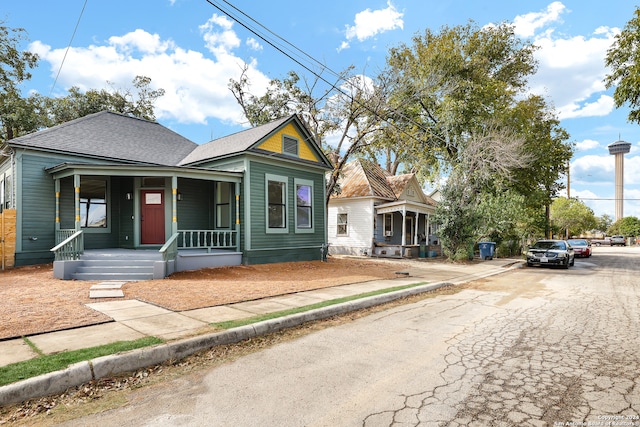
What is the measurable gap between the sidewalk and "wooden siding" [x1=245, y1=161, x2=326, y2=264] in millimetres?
6024

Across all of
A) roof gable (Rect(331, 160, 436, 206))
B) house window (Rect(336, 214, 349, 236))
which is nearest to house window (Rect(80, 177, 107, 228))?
roof gable (Rect(331, 160, 436, 206))

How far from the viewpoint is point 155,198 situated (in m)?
14.1

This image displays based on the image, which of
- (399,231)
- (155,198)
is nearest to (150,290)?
(155,198)

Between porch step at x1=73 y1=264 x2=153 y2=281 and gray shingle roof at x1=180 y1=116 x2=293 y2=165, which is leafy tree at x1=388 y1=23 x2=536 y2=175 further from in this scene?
porch step at x1=73 y1=264 x2=153 y2=281

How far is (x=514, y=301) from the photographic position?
8.50 m

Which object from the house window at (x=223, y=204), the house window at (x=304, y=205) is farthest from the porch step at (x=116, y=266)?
the house window at (x=304, y=205)

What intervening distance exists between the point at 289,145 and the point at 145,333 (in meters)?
12.1

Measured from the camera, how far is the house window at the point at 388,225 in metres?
24.6

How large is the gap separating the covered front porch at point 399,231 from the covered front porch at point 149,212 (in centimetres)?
1097

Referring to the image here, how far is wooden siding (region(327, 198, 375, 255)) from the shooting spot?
2297cm

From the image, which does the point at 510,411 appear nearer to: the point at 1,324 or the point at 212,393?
the point at 212,393

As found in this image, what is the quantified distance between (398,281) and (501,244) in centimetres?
1674

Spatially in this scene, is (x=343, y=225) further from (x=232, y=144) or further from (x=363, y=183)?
(x=232, y=144)

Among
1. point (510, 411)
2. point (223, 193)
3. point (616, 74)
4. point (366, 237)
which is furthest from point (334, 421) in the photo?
point (366, 237)
